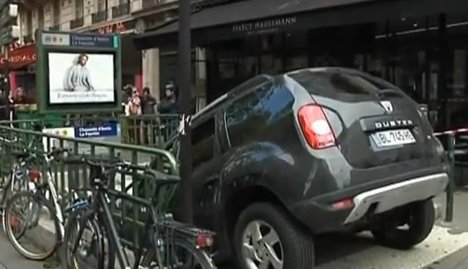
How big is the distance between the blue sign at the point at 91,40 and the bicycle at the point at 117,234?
240 inches

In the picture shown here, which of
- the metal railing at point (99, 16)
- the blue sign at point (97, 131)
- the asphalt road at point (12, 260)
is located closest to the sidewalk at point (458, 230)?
the asphalt road at point (12, 260)

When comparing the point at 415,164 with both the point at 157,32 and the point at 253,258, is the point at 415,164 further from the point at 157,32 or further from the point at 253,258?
the point at 157,32

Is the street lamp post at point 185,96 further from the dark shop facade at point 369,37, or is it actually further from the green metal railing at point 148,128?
the green metal railing at point 148,128

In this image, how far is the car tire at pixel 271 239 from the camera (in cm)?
414

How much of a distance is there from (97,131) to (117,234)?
652 cm

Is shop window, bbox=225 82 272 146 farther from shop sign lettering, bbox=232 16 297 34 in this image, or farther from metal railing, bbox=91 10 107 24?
metal railing, bbox=91 10 107 24

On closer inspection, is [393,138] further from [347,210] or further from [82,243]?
[82,243]

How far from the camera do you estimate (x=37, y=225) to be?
5.56 metres

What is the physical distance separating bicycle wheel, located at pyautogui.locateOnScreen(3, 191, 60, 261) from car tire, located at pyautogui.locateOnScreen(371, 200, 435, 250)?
2.98 meters

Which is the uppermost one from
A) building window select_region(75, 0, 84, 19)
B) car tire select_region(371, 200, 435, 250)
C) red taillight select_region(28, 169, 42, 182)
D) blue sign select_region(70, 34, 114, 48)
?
building window select_region(75, 0, 84, 19)

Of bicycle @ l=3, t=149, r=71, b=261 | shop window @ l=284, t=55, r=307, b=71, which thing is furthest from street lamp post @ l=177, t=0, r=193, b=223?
shop window @ l=284, t=55, r=307, b=71

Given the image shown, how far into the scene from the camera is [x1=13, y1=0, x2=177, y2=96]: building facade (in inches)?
855

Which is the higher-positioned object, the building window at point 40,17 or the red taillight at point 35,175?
the building window at point 40,17

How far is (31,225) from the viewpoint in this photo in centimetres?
557
